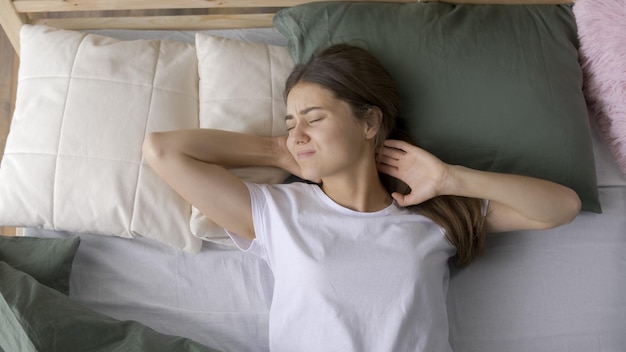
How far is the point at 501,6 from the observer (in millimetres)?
1653

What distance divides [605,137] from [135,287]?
1.39 metres

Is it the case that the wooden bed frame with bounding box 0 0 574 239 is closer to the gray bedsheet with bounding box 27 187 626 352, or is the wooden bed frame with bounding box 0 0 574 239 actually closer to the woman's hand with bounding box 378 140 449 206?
the woman's hand with bounding box 378 140 449 206

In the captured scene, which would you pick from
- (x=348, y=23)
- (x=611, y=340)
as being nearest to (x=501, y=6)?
(x=348, y=23)

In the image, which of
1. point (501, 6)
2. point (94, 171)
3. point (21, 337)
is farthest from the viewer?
point (501, 6)

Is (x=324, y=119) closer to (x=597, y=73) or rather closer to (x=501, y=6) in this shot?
(x=501, y=6)

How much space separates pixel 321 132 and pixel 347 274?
33 centimetres

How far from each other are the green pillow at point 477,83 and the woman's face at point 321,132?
9.0 inches

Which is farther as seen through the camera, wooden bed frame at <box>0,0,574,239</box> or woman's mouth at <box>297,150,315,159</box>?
wooden bed frame at <box>0,0,574,239</box>

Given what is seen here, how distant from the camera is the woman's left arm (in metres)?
1.40

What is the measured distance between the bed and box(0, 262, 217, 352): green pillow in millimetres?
100

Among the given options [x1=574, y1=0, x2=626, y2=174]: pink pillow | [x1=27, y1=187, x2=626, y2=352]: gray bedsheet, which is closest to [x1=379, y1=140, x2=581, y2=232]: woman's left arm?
[x1=27, y1=187, x2=626, y2=352]: gray bedsheet

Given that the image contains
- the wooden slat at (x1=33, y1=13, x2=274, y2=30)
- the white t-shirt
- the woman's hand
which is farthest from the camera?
the wooden slat at (x1=33, y1=13, x2=274, y2=30)

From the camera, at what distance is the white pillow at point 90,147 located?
144 centimetres

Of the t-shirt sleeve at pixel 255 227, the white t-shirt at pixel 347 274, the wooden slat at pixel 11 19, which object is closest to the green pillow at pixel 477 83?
the white t-shirt at pixel 347 274
